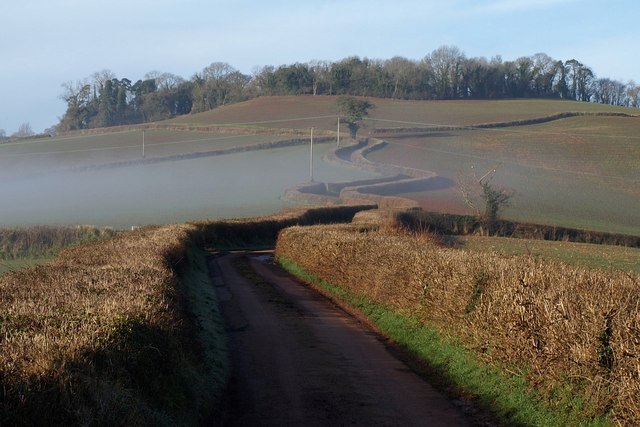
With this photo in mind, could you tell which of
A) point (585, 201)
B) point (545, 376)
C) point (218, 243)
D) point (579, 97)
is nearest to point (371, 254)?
point (545, 376)

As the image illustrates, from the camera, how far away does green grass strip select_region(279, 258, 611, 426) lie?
9362 mm

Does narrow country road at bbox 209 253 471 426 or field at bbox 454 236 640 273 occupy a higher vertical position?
narrow country road at bbox 209 253 471 426

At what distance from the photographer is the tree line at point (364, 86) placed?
117562 mm

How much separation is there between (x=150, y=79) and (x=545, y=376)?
138 metres

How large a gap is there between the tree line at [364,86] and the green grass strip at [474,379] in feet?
335

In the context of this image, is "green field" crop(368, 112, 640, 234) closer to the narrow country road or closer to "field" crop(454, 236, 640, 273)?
"field" crop(454, 236, 640, 273)

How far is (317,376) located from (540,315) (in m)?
3.82

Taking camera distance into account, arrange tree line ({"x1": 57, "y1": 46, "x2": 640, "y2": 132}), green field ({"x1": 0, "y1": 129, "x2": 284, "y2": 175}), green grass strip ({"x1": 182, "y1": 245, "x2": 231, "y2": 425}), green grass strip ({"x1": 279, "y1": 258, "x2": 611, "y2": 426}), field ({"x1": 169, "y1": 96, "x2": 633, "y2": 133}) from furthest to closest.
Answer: tree line ({"x1": 57, "y1": 46, "x2": 640, "y2": 132})
field ({"x1": 169, "y1": 96, "x2": 633, "y2": 133})
green field ({"x1": 0, "y1": 129, "x2": 284, "y2": 175})
green grass strip ({"x1": 182, "y1": 245, "x2": 231, "y2": 425})
green grass strip ({"x1": 279, "y1": 258, "x2": 611, "y2": 426})

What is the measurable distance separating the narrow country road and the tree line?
100194 mm

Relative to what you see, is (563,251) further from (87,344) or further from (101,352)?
(87,344)

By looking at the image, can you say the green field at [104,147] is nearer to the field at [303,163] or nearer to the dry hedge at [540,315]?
the field at [303,163]

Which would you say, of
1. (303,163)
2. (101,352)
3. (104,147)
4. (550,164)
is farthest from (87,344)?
(104,147)

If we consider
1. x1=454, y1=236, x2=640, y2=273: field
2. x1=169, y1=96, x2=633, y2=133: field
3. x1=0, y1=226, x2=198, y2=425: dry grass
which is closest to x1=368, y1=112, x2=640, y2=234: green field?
x1=169, y1=96, x2=633, y2=133: field

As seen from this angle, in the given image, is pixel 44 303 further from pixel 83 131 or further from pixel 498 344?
pixel 83 131
